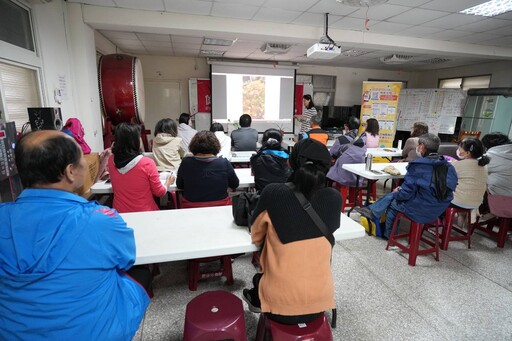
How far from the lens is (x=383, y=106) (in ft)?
21.5

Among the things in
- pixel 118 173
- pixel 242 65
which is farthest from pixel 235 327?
pixel 242 65

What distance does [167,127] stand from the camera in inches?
117

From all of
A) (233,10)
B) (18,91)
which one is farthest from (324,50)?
(18,91)

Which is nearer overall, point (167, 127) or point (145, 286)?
point (145, 286)

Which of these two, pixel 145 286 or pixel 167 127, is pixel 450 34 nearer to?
pixel 167 127

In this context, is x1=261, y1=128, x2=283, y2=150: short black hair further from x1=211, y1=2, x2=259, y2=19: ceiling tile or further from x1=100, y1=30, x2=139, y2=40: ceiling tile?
x1=100, y1=30, x2=139, y2=40: ceiling tile

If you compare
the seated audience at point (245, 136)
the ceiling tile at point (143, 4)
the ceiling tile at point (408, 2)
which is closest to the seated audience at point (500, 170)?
the ceiling tile at point (408, 2)

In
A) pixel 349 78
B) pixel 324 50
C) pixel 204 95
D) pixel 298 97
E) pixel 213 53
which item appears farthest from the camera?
pixel 349 78

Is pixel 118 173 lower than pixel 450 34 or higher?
lower

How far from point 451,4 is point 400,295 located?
3.57 m

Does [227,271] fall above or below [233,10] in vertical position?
below

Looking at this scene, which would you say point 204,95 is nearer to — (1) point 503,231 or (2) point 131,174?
(2) point 131,174

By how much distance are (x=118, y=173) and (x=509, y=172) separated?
12.2 feet

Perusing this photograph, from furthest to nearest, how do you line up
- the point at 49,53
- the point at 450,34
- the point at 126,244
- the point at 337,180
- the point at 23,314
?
the point at 450,34 < the point at 337,180 < the point at 49,53 < the point at 126,244 < the point at 23,314
